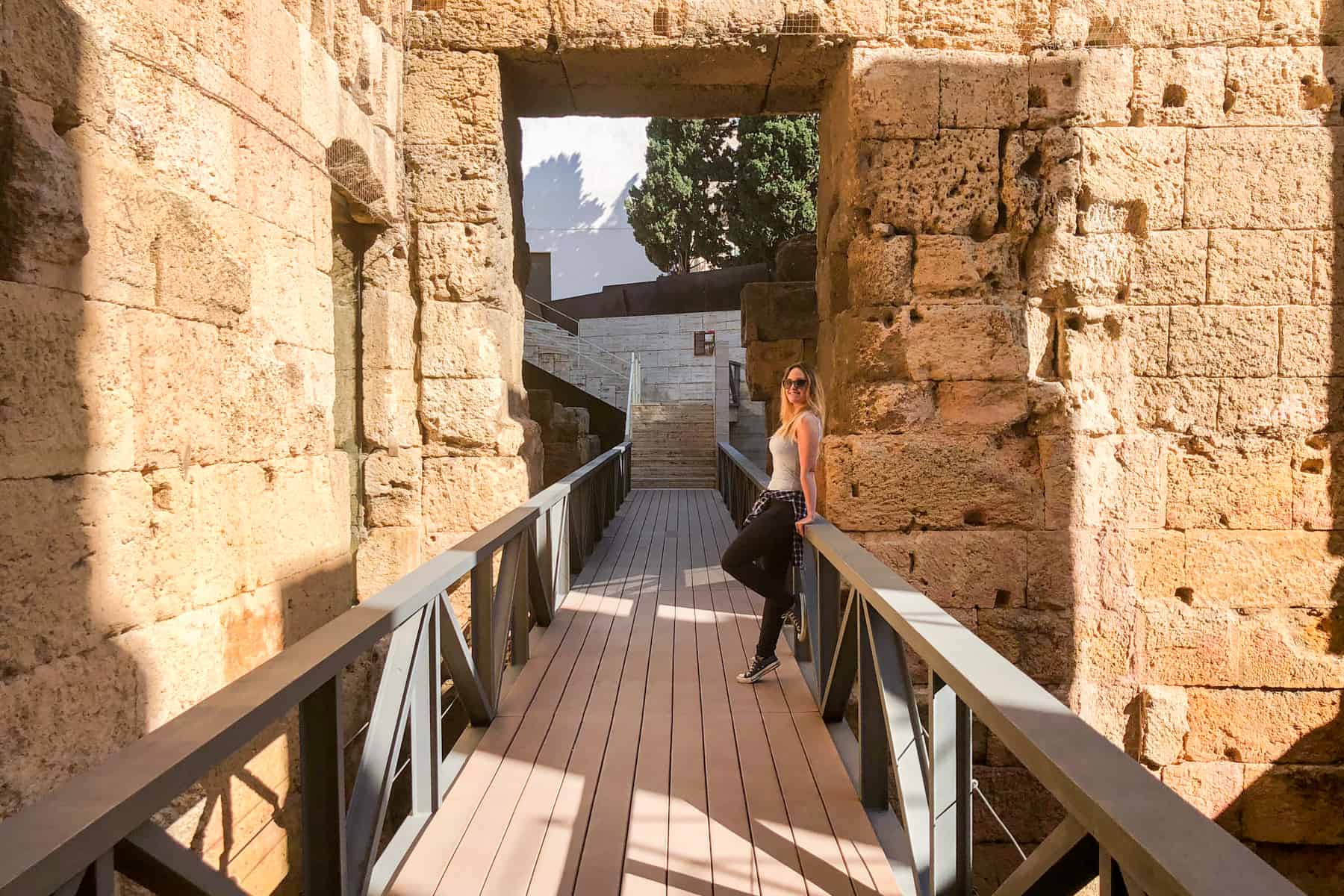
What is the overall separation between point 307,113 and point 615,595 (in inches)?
129

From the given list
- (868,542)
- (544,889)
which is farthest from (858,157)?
(544,889)

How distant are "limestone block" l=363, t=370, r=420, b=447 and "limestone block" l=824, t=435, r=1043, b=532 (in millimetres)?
2321

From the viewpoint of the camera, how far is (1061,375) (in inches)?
175

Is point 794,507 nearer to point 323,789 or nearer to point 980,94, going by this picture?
point 980,94

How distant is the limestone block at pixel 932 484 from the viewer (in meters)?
4.46

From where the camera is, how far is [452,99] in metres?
4.75

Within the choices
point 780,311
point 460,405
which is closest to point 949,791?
point 460,405

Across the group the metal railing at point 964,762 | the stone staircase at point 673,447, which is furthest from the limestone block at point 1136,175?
the stone staircase at point 673,447

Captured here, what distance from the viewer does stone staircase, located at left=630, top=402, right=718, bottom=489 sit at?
13.9 m

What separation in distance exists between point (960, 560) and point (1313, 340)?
2039 mm

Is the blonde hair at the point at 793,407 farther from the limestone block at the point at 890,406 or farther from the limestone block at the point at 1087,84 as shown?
the limestone block at the point at 1087,84

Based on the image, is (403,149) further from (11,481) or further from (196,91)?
(11,481)

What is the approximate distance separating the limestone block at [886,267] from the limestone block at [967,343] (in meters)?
0.13

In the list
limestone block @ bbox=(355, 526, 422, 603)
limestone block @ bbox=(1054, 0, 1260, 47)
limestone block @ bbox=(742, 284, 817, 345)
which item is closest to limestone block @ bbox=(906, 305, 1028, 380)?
limestone block @ bbox=(1054, 0, 1260, 47)
